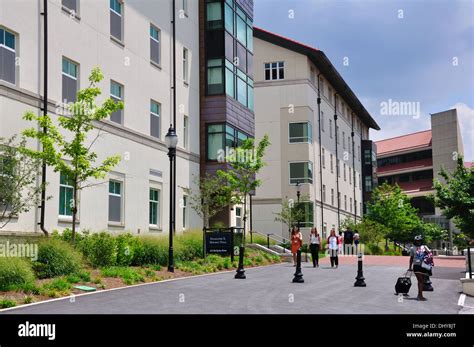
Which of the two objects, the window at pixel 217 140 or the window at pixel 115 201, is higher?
the window at pixel 217 140

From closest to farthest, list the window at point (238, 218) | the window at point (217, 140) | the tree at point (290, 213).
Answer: the window at point (217, 140), the window at point (238, 218), the tree at point (290, 213)

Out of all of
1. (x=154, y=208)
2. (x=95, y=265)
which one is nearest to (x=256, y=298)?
(x=95, y=265)

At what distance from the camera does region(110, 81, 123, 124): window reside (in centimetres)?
2646

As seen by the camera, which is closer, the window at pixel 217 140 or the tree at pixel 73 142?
the tree at pixel 73 142

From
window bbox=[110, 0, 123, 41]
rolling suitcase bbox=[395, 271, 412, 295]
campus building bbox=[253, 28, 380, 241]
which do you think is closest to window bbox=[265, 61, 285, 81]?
campus building bbox=[253, 28, 380, 241]

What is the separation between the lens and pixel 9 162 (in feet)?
56.3

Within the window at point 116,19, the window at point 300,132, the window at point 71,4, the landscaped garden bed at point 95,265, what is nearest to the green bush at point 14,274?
the landscaped garden bed at point 95,265

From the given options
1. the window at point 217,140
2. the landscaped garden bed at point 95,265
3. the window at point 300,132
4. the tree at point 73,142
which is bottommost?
the landscaped garden bed at point 95,265

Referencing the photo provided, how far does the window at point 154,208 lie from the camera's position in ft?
96.7

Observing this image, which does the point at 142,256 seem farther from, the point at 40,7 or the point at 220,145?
the point at 220,145

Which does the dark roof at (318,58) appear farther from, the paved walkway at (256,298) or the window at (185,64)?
the paved walkway at (256,298)

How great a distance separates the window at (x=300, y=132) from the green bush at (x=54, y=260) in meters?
34.4

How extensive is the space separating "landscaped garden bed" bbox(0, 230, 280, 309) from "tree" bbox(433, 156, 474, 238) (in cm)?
1384

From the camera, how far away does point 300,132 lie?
5016 cm
